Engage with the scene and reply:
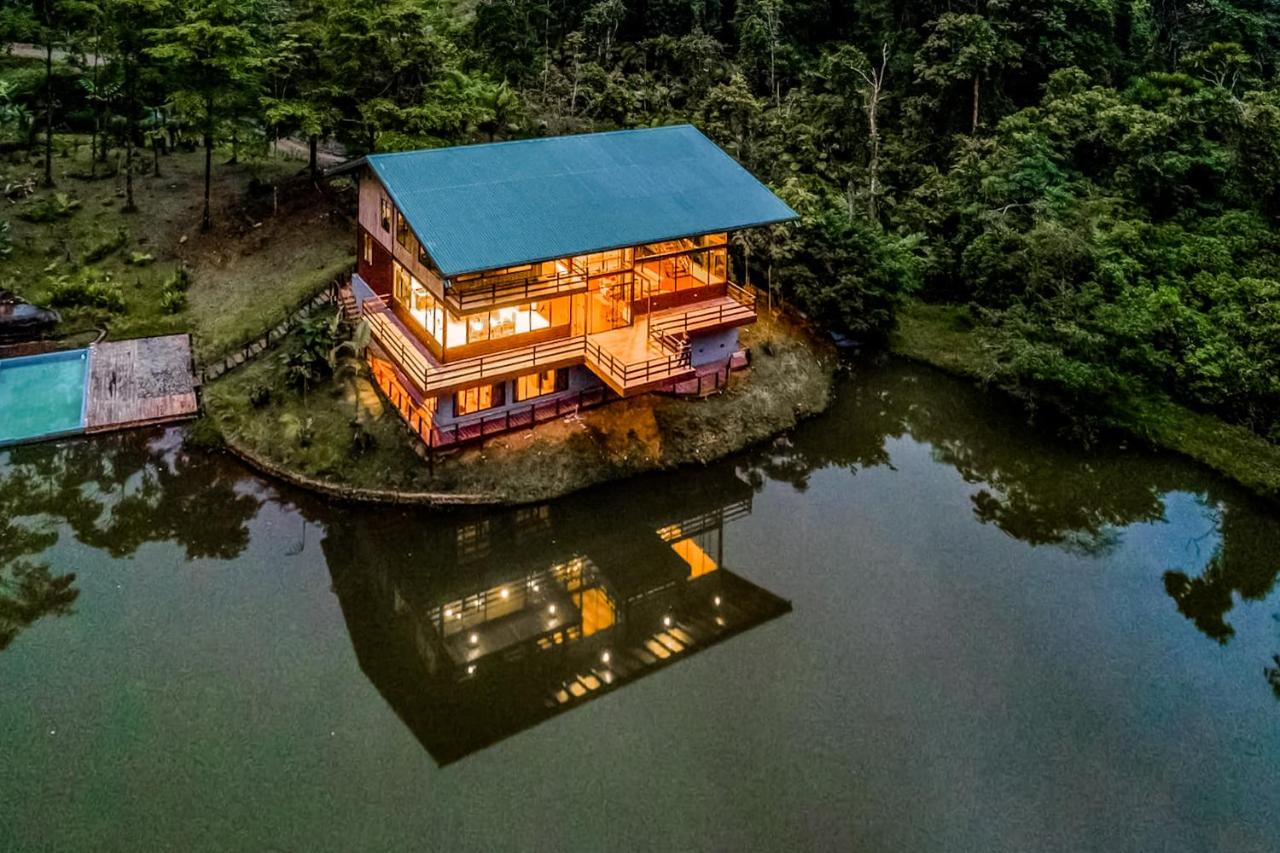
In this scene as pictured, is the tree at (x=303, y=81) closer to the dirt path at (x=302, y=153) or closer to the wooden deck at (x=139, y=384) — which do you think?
the dirt path at (x=302, y=153)

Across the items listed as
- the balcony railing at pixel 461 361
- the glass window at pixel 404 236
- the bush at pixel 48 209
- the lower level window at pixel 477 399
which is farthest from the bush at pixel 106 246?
the lower level window at pixel 477 399

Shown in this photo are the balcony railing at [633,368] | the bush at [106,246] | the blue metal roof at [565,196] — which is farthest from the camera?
the bush at [106,246]

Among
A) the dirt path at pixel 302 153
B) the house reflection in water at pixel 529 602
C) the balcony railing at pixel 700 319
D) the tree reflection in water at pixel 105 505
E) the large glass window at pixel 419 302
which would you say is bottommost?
the house reflection in water at pixel 529 602

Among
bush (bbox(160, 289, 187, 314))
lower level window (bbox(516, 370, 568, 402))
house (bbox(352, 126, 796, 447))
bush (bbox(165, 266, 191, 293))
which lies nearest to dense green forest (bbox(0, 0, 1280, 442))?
bush (bbox(165, 266, 191, 293))

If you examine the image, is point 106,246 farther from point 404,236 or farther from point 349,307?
point 404,236

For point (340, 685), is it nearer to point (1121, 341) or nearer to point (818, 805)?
point (818, 805)

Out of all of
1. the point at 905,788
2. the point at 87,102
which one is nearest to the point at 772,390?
the point at 905,788

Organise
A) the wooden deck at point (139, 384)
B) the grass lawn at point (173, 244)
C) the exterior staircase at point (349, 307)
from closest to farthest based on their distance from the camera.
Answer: the wooden deck at point (139, 384) < the exterior staircase at point (349, 307) < the grass lawn at point (173, 244)
